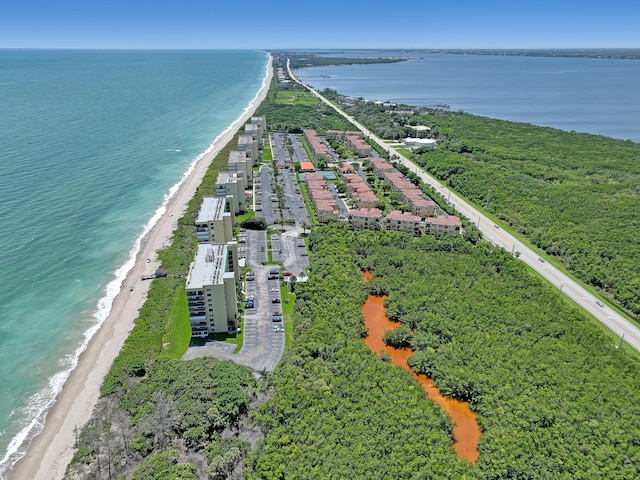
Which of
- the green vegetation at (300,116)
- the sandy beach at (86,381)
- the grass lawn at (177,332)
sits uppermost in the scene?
the green vegetation at (300,116)

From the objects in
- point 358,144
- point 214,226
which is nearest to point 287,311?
point 214,226

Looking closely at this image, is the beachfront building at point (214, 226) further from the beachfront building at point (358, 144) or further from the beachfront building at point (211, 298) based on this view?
the beachfront building at point (358, 144)

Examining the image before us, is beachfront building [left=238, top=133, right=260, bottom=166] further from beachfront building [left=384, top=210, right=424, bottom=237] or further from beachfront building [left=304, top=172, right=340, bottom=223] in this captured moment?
beachfront building [left=384, top=210, right=424, bottom=237]

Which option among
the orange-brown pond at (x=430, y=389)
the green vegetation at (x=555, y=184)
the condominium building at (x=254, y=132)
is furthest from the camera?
the condominium building at (x=254, y=132)

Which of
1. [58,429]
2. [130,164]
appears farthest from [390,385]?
[130,164]

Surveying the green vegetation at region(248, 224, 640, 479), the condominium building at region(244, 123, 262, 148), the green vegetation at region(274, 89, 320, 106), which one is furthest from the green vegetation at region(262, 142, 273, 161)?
the green vegetation at region(274, 89, 320, 106)

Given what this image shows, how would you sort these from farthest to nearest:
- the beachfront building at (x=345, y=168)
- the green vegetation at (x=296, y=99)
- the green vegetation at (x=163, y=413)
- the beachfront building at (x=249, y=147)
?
1. the green vegetation at (x=296, y=99)
2. the beachfront building at (x=249, y=147)
3. the beachfront building at (x=345, y=168)
4. the green vegetation at (x=163, y=413)

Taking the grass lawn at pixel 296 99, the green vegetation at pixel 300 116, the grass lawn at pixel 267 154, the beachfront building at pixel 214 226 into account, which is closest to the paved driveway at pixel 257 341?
the beachfront building at pixel 214 226
